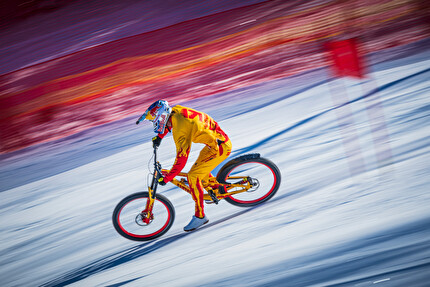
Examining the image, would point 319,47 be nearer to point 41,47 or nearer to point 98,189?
point 98,189

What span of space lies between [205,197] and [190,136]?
0.78 metres

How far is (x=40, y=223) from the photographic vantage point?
3.93 metres

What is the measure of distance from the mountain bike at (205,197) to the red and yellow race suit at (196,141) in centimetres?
14

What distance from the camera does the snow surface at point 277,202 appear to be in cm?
301

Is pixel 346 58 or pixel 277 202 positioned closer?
pixel 277 202

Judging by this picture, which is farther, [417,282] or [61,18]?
Answer: [61,18]

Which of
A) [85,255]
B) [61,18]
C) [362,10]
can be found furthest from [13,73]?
[362,10]

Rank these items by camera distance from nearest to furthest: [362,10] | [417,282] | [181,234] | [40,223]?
1. [417,282]
2. [181,234]
3. [40,223]
4. [362,10]

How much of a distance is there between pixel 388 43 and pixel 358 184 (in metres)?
3.15

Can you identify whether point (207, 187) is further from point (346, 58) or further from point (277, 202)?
point (346, 58)

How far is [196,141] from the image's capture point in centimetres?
307

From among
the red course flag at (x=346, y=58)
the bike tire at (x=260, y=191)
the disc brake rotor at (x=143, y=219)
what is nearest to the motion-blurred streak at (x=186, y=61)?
the red course flag at (x=346, y=58)

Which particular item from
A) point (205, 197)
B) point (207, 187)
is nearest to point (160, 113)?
point (207, 187)

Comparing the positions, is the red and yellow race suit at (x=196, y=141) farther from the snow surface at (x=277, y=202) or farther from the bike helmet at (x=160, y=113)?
the snow surface at (x=277, y=202)
